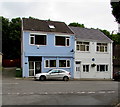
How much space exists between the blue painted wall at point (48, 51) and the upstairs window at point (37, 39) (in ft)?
1.60

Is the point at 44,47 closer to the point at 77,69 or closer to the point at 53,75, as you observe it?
the point at 53,75

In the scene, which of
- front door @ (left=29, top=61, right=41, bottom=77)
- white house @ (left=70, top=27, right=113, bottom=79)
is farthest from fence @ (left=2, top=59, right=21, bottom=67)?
front door @ (left=29, top=61, right=41, bottom=77)

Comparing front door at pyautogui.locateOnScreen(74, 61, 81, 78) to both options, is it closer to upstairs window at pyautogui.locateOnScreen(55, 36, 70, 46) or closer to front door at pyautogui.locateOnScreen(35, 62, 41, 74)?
upstairs window at pyautogui.locateOnScreen(55, 36, 70, 46)

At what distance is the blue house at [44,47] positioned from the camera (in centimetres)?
2717

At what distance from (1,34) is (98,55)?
25.8 metres

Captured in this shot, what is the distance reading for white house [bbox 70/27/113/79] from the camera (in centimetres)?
3047

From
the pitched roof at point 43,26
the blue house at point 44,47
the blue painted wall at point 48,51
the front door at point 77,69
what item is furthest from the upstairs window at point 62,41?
the front door at point 77,69

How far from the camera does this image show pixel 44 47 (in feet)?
92.5

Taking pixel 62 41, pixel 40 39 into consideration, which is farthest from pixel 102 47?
pixel 40 39

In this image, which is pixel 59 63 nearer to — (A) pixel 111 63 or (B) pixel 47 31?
(B) pixel 47 31

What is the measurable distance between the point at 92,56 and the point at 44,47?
7.72 m

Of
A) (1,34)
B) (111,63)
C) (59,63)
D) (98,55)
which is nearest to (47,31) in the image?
(59,63)

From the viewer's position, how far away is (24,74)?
88.4 ft

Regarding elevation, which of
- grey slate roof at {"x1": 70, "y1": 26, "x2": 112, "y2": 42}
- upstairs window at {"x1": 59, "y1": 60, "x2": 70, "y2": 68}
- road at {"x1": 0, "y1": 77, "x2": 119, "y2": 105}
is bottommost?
road at {"x1": 0, "y1": 77, "x2": 119, "y2": 105}
